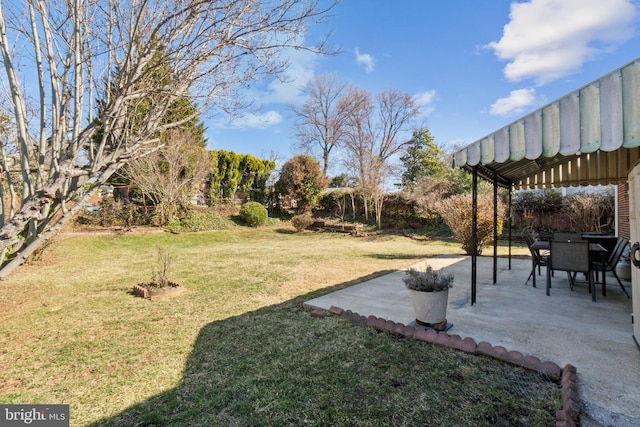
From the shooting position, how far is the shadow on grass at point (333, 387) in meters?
2.04

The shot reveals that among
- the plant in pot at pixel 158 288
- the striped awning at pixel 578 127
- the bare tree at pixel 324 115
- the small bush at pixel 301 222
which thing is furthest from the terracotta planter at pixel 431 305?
the bare tree at pixel 324 115

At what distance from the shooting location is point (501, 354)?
2.77 metres

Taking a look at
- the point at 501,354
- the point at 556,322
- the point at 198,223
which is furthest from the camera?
the point at 198,223

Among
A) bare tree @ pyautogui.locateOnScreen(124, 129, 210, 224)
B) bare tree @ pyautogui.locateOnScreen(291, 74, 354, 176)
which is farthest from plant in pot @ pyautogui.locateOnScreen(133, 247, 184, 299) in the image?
bare tree @ pyautogui.locateOnScreen(291, 74, 354, 176)

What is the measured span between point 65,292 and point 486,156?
7164 millimetres

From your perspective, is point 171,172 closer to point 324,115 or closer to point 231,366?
point 231,366

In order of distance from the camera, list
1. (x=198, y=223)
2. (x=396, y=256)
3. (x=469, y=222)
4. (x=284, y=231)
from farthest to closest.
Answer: (x=284, y=231), (x=198, y=223), (x=396, y=256), (x=469, y=222)

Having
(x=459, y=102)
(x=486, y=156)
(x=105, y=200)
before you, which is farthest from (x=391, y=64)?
(x=105, y=200)

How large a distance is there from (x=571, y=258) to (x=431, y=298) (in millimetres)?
2995

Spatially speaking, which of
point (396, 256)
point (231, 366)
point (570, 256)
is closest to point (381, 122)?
point (396, 256)

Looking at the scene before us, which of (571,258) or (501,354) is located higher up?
(571,258)

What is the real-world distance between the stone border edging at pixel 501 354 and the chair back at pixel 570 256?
2684mm

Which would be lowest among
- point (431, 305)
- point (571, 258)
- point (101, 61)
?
point (431, 305)

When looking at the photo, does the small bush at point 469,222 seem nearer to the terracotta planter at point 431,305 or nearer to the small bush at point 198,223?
the terracotta planter at point 431,305
